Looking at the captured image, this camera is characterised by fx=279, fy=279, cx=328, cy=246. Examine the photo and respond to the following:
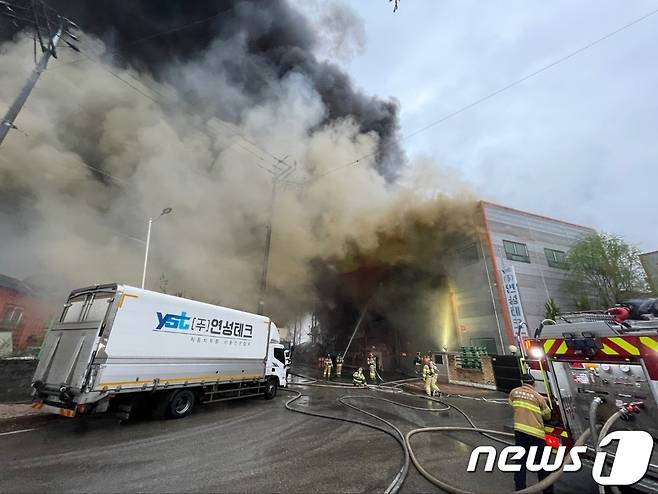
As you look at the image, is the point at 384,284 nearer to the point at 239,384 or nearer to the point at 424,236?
the point at 424,236

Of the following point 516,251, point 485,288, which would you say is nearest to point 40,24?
point 485,288

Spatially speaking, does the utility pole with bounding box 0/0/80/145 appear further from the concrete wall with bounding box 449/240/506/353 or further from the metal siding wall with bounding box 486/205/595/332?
the metal siding wall with bounding box 486/205/595/332

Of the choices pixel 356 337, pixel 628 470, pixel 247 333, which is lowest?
pixel 628 470

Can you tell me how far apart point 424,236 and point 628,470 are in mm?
19297

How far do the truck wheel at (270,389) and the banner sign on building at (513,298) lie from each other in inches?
577

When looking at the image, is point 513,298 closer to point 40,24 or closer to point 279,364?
point 279,364

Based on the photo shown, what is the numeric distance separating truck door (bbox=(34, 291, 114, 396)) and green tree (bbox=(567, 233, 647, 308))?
87.2 feet

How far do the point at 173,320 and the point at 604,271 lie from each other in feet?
87.8

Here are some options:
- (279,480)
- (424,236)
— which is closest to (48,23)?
(279,480)

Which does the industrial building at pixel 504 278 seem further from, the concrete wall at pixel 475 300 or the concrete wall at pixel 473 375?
the concrete wall at pixel 473 375

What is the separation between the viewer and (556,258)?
21.6 meters

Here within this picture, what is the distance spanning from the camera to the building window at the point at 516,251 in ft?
64.7

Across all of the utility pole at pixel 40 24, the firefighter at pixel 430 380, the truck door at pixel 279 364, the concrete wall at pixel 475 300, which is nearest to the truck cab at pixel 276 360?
the truck door at pixel 279 364

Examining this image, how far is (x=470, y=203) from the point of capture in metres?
20.2
